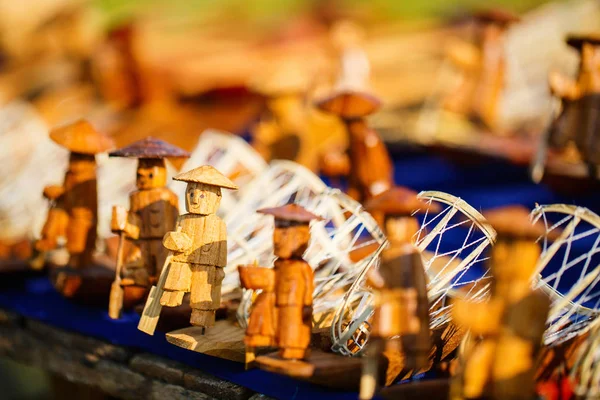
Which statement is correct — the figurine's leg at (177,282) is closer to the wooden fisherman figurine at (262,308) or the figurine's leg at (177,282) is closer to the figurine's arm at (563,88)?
the wooden fisherman figurine at (262,308)

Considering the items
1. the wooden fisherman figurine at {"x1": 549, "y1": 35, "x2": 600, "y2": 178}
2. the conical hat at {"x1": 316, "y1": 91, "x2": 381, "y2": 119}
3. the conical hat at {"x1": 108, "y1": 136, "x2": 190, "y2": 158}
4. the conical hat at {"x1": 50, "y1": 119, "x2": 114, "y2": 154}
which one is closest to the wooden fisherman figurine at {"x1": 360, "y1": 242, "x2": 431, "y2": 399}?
the conical hat at {"x1": 108, "y1": 136, "x2": 190, "y2": 158}

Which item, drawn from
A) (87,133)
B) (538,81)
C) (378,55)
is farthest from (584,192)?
(378,55)

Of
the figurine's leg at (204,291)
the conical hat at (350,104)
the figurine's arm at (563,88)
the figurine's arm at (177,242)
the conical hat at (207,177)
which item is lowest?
the figurine's leg at (204,291)

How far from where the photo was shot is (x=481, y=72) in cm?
459

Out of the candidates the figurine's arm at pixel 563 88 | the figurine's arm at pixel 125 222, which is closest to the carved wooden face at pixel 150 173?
the figurine's arm at pixel 125 222

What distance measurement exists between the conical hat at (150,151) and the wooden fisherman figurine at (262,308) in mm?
646

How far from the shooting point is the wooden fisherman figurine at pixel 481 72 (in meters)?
4.50

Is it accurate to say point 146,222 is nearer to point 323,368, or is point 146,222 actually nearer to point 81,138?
point 81,138

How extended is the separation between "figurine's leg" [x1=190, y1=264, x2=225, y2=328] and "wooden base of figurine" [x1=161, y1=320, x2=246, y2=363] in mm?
71

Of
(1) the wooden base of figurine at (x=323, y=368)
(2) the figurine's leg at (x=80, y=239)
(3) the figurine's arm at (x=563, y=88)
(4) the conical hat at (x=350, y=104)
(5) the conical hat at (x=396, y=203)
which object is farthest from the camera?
(3) the figurine's arm at (x=563, y=88)

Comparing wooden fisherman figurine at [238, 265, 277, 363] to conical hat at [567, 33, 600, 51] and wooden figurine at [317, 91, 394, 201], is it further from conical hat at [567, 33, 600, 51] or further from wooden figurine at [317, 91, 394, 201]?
conical hat at [567, 33, 600, 51]

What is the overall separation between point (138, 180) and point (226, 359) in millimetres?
713

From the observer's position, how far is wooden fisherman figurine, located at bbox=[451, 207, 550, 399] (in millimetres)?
1854

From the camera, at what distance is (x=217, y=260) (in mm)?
2395
